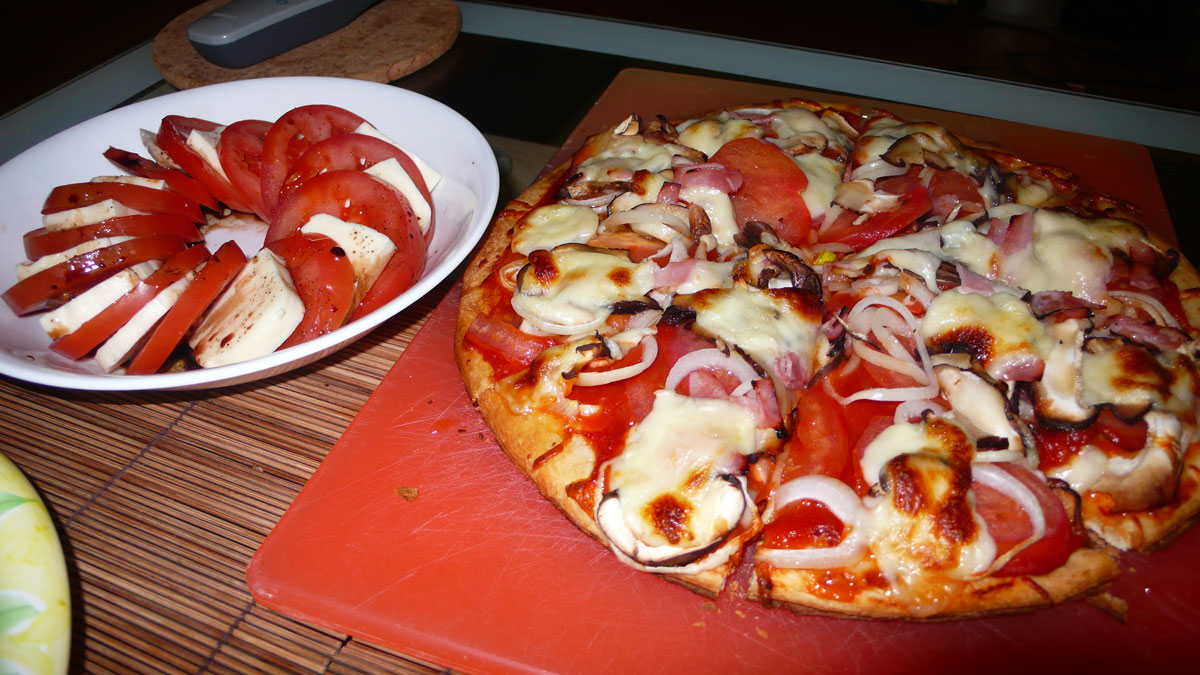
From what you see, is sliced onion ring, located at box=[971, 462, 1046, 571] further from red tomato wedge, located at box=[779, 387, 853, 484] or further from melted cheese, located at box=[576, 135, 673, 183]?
melted cheese, located at box=[576, 135, 673, 183]

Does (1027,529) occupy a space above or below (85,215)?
below

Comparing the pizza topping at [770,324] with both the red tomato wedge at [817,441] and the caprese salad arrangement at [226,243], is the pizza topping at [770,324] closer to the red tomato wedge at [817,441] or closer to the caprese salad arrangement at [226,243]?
the red tomato wedge at [817,441]

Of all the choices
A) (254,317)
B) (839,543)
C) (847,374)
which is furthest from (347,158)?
(839,543)

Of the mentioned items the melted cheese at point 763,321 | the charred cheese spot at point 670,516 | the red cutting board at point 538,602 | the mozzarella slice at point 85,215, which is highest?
the melted cheese at point 763,321

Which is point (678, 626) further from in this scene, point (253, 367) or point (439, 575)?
point (253, 367)

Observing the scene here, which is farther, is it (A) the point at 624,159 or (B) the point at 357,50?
(B) the point at 357,50

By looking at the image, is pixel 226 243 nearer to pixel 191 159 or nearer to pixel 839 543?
pixel 191 159

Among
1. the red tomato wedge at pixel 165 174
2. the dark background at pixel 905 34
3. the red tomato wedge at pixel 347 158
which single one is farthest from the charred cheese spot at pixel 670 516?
the dark background at pixel 905 34
